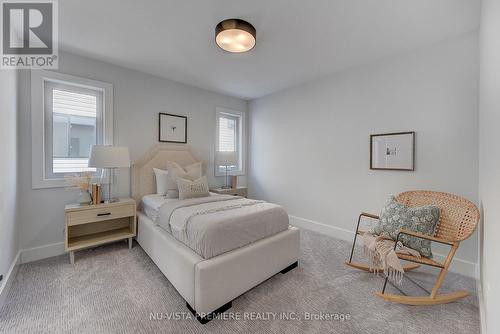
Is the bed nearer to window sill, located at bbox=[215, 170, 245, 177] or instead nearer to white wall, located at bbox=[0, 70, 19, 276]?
white wall, located at bbox=[0, 70, 19, 276]

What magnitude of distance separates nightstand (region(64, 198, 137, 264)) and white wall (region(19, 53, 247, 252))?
0.29 metres

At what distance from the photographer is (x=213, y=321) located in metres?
1.65

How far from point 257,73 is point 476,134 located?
2719 millimetres

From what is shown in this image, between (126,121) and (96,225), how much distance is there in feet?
4.98

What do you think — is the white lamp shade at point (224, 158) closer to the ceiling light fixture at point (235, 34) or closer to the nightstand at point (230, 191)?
the nightstand at point (230, 191)

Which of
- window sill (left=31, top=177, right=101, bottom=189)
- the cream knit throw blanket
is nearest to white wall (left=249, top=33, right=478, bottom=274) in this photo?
the cream knit throw blanket

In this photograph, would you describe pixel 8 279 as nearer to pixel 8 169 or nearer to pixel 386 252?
pixel 8 169

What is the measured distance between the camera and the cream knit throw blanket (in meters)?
1.81

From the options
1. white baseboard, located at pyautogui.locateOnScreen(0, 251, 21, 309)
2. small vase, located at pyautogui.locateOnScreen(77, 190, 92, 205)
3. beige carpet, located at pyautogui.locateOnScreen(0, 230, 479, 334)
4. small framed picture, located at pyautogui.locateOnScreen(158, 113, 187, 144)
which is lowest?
beige carpet, located at pyautogui.locateOnScreen(0, 230, 479, 334)

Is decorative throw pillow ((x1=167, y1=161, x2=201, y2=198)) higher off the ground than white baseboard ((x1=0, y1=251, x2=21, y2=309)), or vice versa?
decorative throw pillow ((x1=167, y1=161, x2=201, y2=198))

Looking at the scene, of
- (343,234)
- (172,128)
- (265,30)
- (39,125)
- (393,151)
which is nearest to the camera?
(265,30)

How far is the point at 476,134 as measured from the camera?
2215mm

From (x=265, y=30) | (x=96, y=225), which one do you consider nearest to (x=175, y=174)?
(x=96, y=225)

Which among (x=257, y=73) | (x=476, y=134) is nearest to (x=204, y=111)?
(x=257, y=73)
